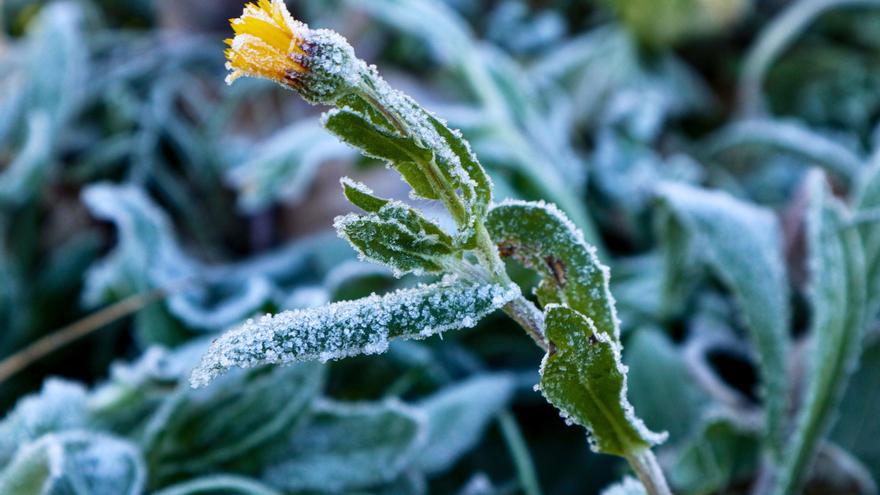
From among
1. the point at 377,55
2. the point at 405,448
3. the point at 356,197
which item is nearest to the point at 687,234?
the point at 405,448

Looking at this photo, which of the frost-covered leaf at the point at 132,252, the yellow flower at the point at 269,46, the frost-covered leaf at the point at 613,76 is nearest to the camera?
the yellow flower at the point at 269,46

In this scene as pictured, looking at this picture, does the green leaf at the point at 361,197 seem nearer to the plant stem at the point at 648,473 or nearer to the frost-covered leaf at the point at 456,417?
the plant stem at the point at 648,473

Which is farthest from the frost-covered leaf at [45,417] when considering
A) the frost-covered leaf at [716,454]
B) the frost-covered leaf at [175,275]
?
the frost-covered leaf at [716,454]

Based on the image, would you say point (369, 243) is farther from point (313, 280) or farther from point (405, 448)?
point (313, 280)

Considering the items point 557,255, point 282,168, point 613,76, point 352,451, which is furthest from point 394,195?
point 557,255

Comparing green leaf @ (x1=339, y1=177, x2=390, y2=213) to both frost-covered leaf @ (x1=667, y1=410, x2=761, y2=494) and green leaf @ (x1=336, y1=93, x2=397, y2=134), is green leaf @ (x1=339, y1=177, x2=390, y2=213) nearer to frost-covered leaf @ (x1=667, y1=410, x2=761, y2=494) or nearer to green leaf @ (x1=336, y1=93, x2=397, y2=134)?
green leaf @ (x1=336, y1=93, x2=397, y2=134)

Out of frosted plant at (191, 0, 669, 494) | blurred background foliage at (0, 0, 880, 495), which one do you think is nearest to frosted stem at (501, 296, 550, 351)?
frosted plant at (191, 0, 669, 494)

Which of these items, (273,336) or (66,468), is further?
(66,468)
